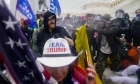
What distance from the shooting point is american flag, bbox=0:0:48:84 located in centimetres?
111

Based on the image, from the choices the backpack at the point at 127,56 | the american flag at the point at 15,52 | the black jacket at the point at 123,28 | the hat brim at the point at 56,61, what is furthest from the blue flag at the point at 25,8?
the american flag at the point at 15,52

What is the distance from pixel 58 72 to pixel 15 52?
814 mm

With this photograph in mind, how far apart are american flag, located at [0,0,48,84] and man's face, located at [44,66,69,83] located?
0.67 metres

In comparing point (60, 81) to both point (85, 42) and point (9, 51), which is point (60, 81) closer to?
point (9, 51)

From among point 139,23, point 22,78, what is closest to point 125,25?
point 139,23

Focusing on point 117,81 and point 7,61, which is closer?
point 7,61

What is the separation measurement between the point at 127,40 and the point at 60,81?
4641 millimetres

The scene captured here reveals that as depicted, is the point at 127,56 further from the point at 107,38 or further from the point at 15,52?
the point at 15,52

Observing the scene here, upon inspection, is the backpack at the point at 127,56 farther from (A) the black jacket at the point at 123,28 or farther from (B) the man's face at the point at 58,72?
(B) the man's face at the point at 58,72

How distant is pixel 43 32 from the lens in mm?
4156

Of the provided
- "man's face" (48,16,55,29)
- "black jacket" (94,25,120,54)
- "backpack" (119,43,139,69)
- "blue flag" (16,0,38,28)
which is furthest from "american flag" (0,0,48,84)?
"blue flag" (16,0,38,28)

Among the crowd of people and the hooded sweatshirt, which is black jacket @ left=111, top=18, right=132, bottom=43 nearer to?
the crowd of people

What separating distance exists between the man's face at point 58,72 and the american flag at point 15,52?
0.67 metres

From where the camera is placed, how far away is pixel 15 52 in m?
1.15
